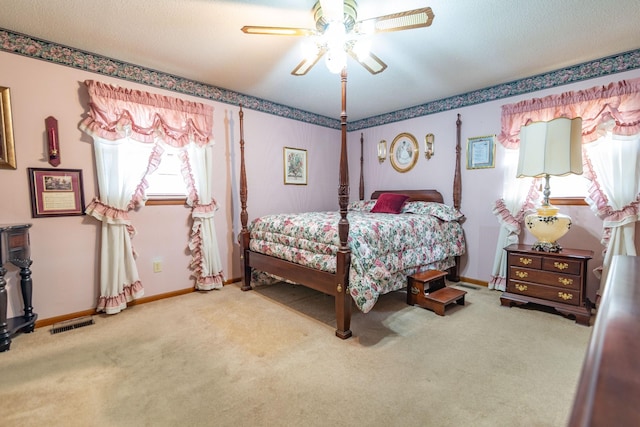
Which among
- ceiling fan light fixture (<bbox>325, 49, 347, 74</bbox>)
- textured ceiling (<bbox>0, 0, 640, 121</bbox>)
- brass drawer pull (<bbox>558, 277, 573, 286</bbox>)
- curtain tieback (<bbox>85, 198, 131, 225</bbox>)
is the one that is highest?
textured ceiling (<bbox>0, 0, 640, 121</bbox>)

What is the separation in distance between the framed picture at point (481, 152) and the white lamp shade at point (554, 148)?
0.75 m

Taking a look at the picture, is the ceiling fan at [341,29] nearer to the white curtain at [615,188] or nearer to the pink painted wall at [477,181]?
the pink painted wall at [477,181]

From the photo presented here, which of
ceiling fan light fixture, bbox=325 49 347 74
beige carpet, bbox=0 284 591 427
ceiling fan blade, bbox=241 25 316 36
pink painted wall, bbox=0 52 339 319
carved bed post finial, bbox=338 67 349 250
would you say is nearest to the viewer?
beige carpet, bbox=0 284 591 427

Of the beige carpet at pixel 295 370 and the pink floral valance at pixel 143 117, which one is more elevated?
the pink floral valance at pixel 143 117

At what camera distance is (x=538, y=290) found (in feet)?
8.93

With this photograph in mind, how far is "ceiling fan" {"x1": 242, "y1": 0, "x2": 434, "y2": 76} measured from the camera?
5.58ft

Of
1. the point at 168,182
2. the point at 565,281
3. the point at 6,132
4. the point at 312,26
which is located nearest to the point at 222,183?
the point at 168,182

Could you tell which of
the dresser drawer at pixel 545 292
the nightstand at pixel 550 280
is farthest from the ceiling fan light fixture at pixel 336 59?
the dresser drawer at pixel 545 292

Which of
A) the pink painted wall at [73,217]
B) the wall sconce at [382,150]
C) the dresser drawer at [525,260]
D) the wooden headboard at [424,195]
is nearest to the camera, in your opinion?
the pink painted wall at [73,217]

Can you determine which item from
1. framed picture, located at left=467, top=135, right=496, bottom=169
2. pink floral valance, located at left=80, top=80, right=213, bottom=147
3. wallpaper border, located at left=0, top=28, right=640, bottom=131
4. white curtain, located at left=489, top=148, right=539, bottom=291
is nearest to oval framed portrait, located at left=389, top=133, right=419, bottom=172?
wallpaper border, located at left=0, top=28, right=640, bottom=131

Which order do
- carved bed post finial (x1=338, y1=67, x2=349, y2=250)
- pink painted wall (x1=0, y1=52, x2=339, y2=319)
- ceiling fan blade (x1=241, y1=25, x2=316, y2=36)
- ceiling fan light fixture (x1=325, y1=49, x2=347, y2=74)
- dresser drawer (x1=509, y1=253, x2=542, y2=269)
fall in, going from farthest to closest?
dresser drawer (x1=509, y1=253, x2=542, y2=269) → pink painted wall (x1=0, y1=52, x2=339, y2=319) → carved bed post finial (x1=338, y1=67, x2=349, y2=250) → ceiling fan light fixture (x1=325, y1=49, x2=347, y2=74) → ceiling fan blade (x1=241, y1=25, x2=316, y2=36)

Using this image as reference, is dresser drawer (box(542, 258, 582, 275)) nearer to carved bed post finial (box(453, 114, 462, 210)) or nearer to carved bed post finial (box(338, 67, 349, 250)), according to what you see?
carved bed post finial (box(453, 114, 462, 210))

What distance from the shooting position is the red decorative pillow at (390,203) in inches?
149

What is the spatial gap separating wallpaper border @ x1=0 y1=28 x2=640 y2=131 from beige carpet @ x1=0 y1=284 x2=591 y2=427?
230 centimetres
